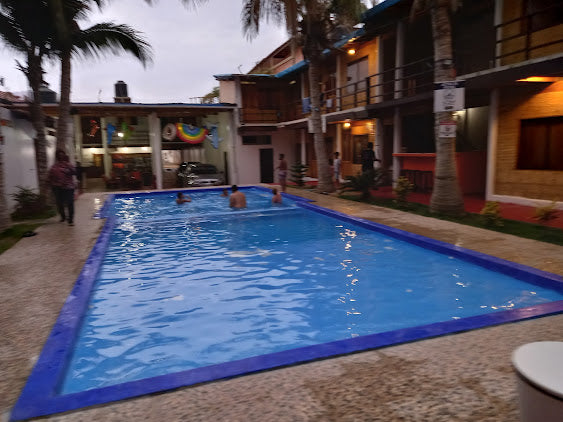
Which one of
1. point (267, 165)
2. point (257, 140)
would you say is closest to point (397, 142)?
point (267, 165)

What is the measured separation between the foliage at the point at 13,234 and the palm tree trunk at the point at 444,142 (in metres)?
10.1

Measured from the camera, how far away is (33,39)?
1189 cm

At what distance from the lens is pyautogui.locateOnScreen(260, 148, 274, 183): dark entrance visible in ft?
86.3

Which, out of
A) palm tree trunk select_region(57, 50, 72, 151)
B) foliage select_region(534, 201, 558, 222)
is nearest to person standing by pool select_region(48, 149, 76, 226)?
palm tree trunk select_region(57, 50, 72, 151)

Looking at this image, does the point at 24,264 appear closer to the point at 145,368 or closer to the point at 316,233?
the point at 145,368

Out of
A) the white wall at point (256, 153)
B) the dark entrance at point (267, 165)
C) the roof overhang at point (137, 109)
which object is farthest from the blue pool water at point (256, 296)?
the dark entrance at point (267, 165)

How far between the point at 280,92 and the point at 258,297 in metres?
22.6

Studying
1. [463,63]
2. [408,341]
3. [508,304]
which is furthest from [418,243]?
[463,63]

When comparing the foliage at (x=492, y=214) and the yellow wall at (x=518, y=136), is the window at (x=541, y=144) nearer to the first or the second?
the yellow wall at (x=518, y=136)

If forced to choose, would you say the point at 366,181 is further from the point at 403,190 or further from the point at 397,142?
the point at 397,142

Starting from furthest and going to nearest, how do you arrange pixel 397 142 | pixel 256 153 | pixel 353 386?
pixel 256 153, pixel 397 142, pixel 353 386

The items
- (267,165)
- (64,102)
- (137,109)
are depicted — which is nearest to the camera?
(64,102)

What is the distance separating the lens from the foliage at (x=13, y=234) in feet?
27.3

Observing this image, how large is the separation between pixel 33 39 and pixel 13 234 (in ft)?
20.8
